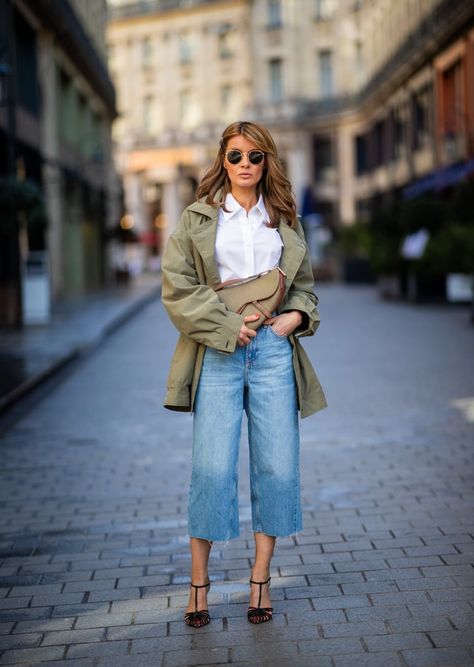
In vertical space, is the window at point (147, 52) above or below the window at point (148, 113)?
above

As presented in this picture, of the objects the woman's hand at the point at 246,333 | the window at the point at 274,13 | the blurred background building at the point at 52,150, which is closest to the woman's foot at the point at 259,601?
the woman's hand at the point at 246,333

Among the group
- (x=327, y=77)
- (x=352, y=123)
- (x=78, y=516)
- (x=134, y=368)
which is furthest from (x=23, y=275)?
(x=327, y=77)

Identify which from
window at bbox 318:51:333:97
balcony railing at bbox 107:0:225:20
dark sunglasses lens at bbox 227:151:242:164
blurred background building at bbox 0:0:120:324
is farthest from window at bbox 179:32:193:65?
dark sunglasses lens at bbox 227:151:242:164

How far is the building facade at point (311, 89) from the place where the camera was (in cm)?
3375

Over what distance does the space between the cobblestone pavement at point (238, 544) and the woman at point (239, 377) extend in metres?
0.32

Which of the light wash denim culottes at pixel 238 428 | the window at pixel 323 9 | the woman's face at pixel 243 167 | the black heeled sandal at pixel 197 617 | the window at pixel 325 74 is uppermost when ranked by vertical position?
the window at pixel 323 9

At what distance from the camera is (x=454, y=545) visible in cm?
502

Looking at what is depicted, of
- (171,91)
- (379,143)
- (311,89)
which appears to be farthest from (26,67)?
(171,91)

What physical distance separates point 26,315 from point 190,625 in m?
16.9

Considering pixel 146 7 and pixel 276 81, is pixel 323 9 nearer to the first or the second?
pixel 276 81

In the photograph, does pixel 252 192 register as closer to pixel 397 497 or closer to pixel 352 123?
pixel 397 497

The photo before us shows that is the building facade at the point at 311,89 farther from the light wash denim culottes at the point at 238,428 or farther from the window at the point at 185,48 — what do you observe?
the light wash denim culottes at the point at 238,428

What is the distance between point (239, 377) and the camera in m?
3.97

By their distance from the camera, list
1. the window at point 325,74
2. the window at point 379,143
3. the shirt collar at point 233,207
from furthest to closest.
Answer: the window at point 325,74
the window at point 379,143
the shirt collar at point 233,207
